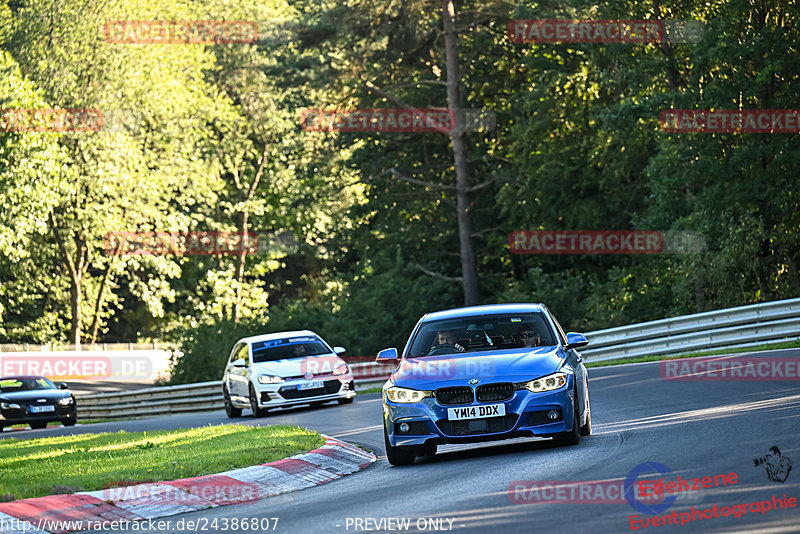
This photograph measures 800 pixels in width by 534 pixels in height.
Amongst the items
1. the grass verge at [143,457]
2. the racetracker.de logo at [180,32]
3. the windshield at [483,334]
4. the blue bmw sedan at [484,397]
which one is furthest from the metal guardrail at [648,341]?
the racetracker.de logo at [180,32]

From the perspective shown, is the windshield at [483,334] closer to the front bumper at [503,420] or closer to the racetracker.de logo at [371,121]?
the front bumper at [503,420]

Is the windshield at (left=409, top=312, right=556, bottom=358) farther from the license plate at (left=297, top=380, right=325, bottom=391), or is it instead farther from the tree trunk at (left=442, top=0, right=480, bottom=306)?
the tree trunk at (left=442, top=0, right=480, bottom=306)

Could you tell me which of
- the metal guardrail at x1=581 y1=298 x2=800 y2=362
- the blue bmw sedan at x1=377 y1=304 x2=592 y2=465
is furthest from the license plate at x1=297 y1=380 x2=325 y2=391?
the blue bmw sedan at x1=377 y1=304 x2=592 y2=465

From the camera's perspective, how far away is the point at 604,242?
40.0 m

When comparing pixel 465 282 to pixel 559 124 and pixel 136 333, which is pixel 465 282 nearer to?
pixel 559 124

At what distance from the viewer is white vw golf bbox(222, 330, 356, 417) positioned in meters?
24.1

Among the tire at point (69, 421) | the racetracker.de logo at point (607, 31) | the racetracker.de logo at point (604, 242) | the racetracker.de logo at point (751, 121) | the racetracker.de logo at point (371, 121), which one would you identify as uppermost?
the racetracker.de logo at point (607, 31)

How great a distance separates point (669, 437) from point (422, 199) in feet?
110

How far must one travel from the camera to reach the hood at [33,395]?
30652 mm

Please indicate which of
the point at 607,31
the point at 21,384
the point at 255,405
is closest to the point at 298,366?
the point at 255,405

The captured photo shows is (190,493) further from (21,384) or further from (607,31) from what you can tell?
(607,31)

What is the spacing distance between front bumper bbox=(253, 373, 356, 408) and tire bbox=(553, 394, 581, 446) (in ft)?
40.5

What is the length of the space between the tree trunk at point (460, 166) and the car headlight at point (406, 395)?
29.5 metres

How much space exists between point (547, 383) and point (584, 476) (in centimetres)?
217
